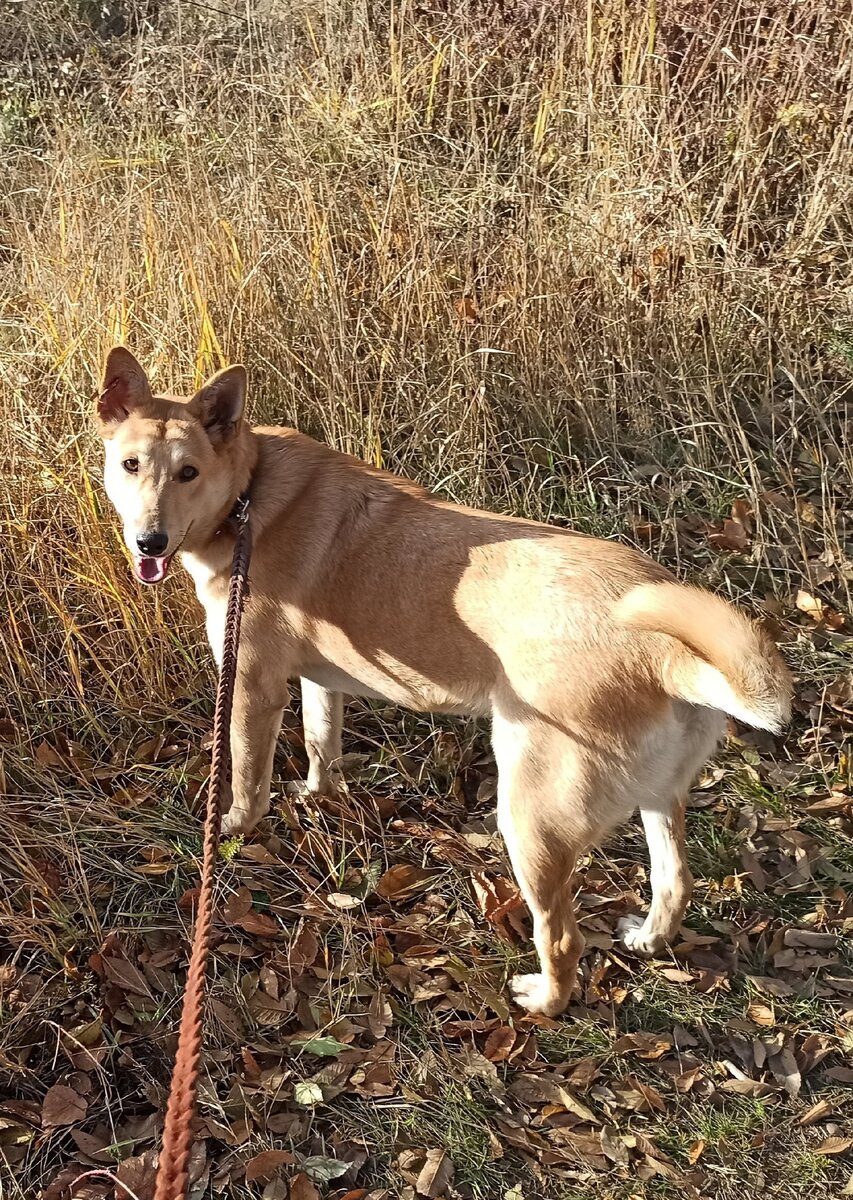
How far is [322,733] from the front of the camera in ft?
10.2

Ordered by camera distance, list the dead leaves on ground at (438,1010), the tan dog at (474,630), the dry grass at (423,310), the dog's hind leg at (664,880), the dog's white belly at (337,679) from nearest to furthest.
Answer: the tan dog at (474,630)
the dead leaves on ground at (438,1010)
the dog's hind leg at (664,880)
the dog's white belly at (337,679)
the dry grass at (423,310)

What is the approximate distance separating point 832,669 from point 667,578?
53.1 inches

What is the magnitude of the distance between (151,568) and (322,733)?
0.91 metres

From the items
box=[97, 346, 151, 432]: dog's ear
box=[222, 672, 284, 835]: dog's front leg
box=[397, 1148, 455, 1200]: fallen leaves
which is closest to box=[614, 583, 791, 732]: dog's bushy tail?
box=[222, 672, 284, 835]: dog's front leg

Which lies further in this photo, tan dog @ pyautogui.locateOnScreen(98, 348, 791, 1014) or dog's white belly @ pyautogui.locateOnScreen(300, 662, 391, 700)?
dog's white belly @ pyautogui.locateOnScreen(300, 662, 391, 700)

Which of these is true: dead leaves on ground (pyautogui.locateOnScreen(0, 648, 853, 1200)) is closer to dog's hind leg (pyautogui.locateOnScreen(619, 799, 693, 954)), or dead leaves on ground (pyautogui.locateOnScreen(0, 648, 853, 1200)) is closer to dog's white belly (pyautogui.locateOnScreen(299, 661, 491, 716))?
dog's hind leg (pyautogui.locateOnScreen(619, 799, 693, 954))

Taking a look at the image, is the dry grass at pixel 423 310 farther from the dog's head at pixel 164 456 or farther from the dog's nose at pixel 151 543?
the dog's nose at pixel 151 543

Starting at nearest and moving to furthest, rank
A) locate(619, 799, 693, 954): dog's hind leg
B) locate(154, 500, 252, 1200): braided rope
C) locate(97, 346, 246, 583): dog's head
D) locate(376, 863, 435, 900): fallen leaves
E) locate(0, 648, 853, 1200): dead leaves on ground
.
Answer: locate(154, 500, 252, 1200): braided rope → locate(0, 648, 853, 1200): dead leaves on ground → locate(97, 346, 246, 583): dog's head → locate(619, 799, 693, 954): dog's hind leg → locate(376, 863, 435, 900): fallen leaves

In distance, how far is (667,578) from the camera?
2.44 metres

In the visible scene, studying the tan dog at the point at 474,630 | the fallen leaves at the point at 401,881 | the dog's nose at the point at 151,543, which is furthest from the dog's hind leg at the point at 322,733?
the dog's nose at the point at 151,543

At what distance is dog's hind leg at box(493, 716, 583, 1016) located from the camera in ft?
7.69

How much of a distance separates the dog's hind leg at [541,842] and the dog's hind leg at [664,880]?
32 cm

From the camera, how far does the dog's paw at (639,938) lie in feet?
9.09

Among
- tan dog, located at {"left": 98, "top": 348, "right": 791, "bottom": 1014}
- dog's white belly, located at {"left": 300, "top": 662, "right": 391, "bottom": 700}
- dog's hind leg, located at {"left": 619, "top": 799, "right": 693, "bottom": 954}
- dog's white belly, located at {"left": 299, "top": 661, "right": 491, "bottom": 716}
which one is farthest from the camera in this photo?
dog's white belly, located at {"left": 300, "top": 662, "right": 391, "bottom": 700}
